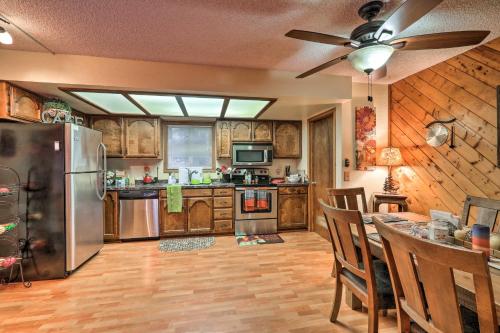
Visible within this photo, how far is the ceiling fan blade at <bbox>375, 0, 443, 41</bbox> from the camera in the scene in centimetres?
114

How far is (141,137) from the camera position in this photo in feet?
13.2

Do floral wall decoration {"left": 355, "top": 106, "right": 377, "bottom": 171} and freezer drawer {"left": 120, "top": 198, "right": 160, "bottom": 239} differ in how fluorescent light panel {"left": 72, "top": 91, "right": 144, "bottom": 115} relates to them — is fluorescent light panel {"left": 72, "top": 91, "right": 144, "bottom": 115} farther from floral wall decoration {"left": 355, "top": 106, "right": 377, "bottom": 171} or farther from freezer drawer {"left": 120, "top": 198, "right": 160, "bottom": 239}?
floral wall decoration {"left": 355, "top": 106, "right": 377, "bottom": 171}

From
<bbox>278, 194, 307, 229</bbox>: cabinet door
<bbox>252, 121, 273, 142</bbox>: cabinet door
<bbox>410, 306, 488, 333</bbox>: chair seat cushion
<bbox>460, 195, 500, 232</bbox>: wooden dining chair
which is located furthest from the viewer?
<bbox>252, 121, 273, 142</bbox>: cabinet door

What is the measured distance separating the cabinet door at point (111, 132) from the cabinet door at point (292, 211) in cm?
297

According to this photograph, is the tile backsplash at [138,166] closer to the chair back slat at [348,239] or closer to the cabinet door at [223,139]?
the cabinet door at [223,139]

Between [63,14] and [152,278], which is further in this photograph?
[152,278]

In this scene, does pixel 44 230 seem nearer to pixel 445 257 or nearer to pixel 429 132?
pixel 445 257

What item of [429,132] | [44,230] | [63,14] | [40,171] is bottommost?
[44,230]

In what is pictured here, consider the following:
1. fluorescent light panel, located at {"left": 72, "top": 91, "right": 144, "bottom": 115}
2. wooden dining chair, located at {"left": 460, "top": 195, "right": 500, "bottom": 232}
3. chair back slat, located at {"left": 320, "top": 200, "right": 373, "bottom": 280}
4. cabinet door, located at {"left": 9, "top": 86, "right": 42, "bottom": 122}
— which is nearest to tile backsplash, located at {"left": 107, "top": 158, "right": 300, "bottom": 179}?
fluorescent light panel, located at {"left": 72, "top": 91, "right": 144, "bottom": 115}

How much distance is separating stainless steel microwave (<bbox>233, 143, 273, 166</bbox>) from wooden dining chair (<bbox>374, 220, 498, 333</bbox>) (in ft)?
10.9

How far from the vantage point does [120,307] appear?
6.54 feet

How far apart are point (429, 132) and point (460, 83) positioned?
0.60 meters

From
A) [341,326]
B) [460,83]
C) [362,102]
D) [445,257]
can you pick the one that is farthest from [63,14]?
[460,83]

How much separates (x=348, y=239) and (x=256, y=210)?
8.47 ft
